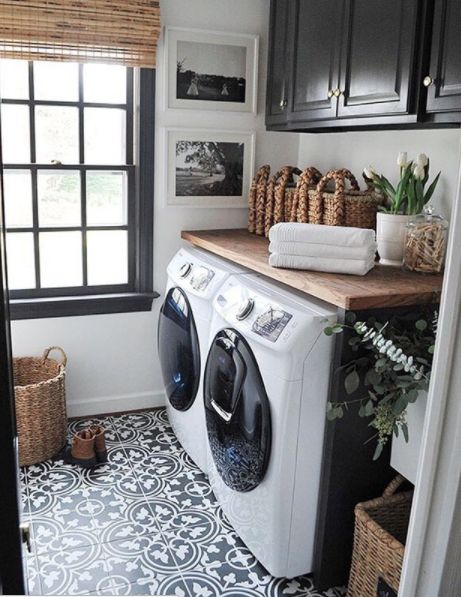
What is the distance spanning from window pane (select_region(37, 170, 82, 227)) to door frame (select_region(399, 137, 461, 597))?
7.92 ft

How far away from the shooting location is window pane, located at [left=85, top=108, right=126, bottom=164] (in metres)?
2.95

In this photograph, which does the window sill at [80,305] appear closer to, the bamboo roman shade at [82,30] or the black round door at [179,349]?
the black round door at [179,349]

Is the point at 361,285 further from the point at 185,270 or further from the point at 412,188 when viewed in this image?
the point at 185,270

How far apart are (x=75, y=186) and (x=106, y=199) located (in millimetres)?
162

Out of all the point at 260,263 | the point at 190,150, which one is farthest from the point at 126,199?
the point at 260,263

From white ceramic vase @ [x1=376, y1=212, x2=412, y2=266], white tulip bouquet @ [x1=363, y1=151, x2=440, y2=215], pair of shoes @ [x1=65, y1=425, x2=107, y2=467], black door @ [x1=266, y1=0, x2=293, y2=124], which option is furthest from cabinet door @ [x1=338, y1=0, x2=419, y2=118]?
pair of shoes @ [x1=65, y1=425, x2=107, y2=467]

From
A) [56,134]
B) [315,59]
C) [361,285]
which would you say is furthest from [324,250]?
[56,134]

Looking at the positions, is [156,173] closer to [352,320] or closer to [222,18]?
[222,18]

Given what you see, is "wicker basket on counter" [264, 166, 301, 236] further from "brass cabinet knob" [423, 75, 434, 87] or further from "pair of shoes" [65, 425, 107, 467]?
"pair of shoes" [65, 425, 107, 467]

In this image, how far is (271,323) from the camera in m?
1.92

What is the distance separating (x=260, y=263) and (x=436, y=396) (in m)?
1.40

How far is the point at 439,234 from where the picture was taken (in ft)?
6.75

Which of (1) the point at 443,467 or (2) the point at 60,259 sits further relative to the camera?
(2) the point at 60,259

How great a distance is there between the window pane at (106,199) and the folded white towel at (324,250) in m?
1.21
